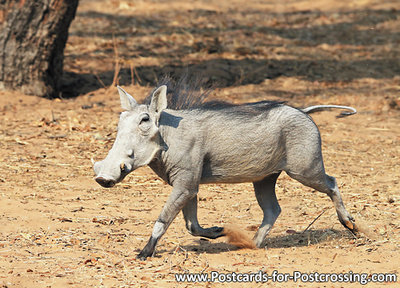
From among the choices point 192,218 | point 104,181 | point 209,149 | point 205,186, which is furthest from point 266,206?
point 205,186

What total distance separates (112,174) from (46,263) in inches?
31.8

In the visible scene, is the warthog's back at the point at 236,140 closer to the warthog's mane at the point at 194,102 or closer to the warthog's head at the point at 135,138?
the warthog's mane at the point at 194,102

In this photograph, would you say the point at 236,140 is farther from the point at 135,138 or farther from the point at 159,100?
the point at 135,138

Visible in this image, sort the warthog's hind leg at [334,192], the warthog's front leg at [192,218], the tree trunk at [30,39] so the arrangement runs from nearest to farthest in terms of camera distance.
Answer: the warthog's front leg at [192,218]
the warthog's hind leg at [334,192]
the tree trunk at [30,39]

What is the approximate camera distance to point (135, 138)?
14.9 feet

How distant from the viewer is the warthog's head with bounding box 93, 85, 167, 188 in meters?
4.41

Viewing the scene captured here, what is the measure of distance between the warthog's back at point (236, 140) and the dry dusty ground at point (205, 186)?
625 millimetres

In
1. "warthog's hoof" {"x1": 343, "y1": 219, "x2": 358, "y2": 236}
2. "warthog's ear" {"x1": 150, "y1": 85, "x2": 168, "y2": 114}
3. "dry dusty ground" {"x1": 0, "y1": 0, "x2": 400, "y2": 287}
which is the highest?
"warthog's ear" {"x1": 150, "y1": 85, "x2": 168, "y2": 114}

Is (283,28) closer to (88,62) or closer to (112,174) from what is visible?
(88,62)

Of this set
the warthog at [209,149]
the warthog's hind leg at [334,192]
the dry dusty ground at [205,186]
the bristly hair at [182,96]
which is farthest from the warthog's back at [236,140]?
the dry dusty ground at [205,186]

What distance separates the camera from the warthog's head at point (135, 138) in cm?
→ 441

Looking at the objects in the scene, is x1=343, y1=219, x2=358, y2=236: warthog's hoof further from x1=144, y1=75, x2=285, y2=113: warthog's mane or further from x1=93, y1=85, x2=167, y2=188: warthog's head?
x1=93, y1=85, x2=167, y2=188: warthog's head

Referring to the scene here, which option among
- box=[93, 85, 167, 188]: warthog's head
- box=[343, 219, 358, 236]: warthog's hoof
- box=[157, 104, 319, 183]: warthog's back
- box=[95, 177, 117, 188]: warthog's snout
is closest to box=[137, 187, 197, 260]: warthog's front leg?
box=[157, 104, 319, 183]: warthog's back

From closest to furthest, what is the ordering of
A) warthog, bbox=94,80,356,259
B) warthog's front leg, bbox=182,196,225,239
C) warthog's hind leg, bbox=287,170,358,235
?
warthog, bbox=94,80,356,259, warthog's front leg, bbox=182,196,225,239, warthog's hind leg, bbox=287,170,358,235
